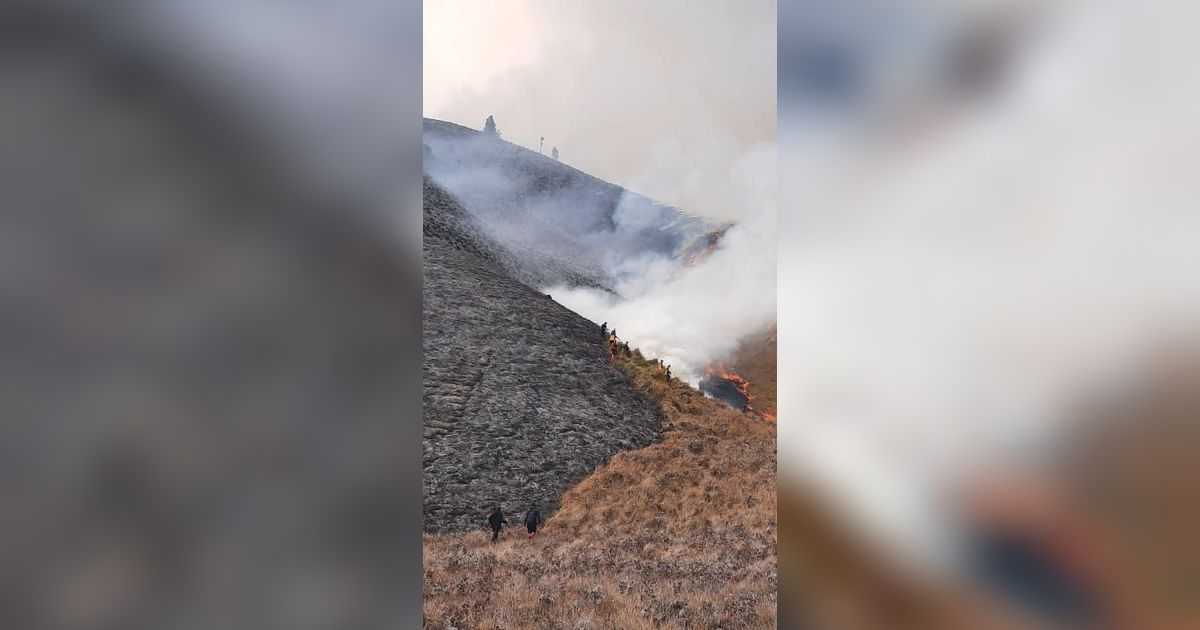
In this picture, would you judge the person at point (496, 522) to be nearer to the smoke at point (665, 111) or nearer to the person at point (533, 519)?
the person at point (533, 519)

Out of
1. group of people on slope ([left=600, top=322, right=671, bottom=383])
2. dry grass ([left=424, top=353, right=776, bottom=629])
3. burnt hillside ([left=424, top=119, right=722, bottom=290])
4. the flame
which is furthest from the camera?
burnt hillside ([left=424, top=119, right=722, bottom=290])

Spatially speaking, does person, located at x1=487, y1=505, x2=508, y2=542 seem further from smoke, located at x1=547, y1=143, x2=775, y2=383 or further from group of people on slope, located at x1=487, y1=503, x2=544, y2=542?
smoke, located at x1=547, y1=143, x2=775, y2=383

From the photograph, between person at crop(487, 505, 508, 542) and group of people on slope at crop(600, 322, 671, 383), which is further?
group of people on slope at crop(600, 322, 671, 383)

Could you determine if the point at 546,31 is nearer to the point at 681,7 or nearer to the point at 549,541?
the point at 681,7

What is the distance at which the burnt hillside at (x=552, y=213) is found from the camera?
1387 centimetres

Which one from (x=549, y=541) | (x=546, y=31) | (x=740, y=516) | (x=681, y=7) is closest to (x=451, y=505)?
(x=549, y=541)

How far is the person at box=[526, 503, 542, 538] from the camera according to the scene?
10.4 metres

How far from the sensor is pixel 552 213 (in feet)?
51.5

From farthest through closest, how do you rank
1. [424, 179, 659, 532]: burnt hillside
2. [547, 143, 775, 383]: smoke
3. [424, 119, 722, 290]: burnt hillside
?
1. [424, 119, 722, 290]: burnt hillside
2. [547, 143, 775, 383]: smoke
3. [424, 179, 659, 532]: burnt hillside

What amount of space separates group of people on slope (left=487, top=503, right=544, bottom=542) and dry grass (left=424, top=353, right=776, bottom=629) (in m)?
0.13
